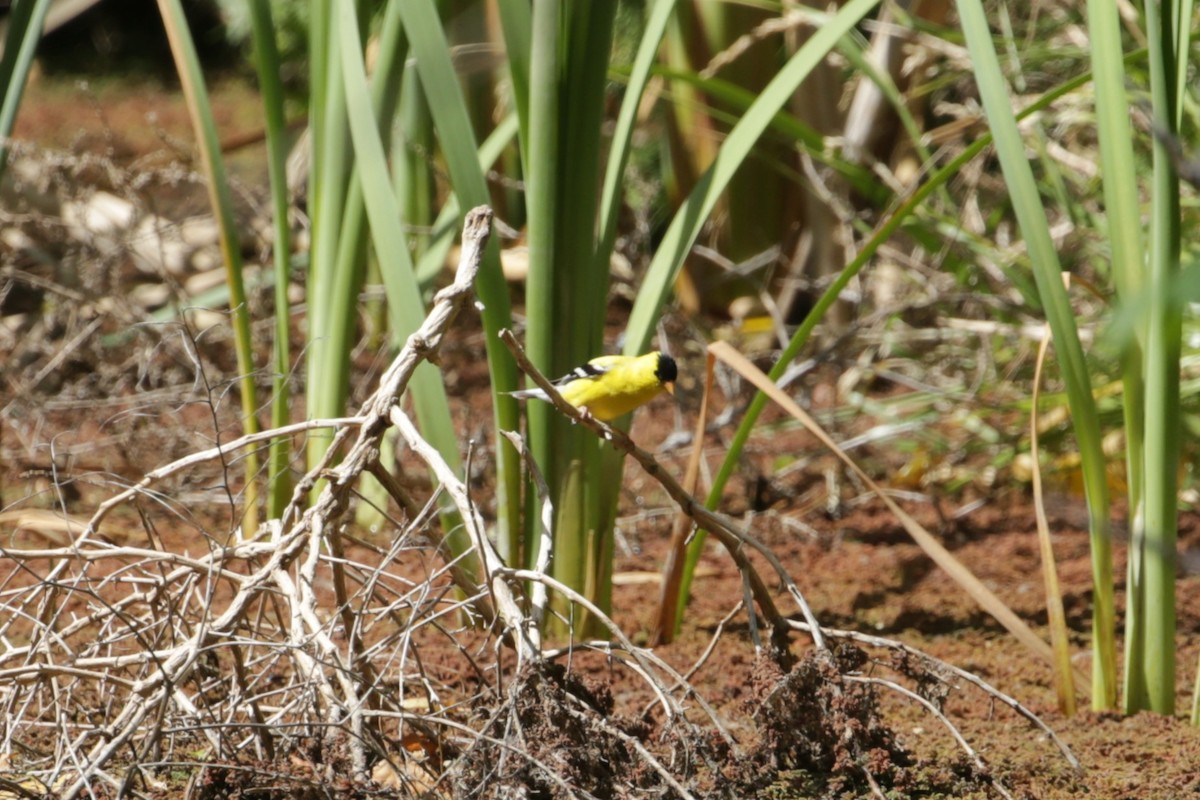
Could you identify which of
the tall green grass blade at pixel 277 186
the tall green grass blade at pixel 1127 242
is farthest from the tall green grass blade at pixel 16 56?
the tall green grass blade at pixel 1127 242

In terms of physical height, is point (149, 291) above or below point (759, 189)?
below

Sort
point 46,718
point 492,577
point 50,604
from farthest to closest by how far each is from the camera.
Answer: point 46,718 < point 50,604 < point 492,577

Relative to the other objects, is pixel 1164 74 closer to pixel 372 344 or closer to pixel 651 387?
pixel 651 387

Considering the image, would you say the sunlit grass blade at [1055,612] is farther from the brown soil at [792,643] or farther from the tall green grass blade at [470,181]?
the tall green grass blade at [470,181]

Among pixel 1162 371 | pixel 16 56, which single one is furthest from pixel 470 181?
pixel 1162 371

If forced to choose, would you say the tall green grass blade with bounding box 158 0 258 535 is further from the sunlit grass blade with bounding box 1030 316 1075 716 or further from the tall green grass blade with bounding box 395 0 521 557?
the sunlit grass blade with bounding box 1030 316 1075 716

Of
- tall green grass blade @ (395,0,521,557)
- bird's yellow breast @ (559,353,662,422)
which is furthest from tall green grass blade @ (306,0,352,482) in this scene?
bird's yellow breast @ (559,353,662,422)

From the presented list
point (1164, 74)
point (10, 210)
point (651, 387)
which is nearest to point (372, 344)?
point (10, 210)
